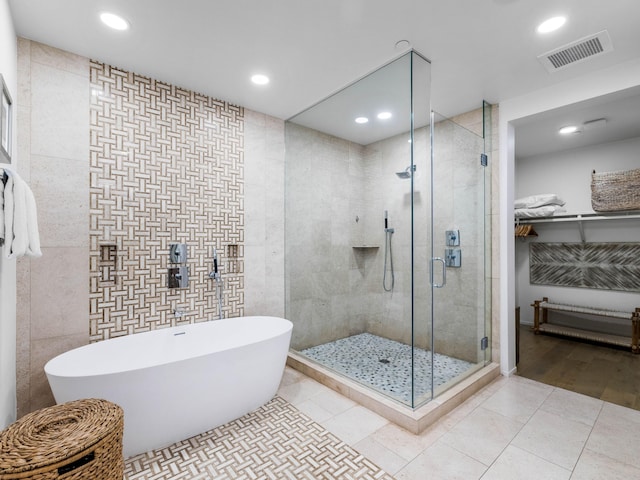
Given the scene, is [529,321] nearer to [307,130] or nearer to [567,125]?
[567,125]

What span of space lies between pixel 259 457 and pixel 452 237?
2.20 metres

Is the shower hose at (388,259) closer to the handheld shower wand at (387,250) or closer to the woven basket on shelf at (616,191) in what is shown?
the handheld shower wand at (387,250)

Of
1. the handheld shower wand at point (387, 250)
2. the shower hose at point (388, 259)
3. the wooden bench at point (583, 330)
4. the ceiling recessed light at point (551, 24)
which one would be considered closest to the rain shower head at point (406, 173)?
the handheld shower wand at point (387, 250)

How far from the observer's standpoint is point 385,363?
288 centimetres

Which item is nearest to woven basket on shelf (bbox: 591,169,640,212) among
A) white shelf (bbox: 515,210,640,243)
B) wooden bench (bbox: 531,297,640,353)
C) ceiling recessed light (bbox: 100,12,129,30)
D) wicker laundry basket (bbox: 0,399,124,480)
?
white shelf (bbox: 515,210,640,243)

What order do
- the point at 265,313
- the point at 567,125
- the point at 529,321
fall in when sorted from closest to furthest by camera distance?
1. the point at 265,313
2. the point at 567,125
3. the point at 529,321

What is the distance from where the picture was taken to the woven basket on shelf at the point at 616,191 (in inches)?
141

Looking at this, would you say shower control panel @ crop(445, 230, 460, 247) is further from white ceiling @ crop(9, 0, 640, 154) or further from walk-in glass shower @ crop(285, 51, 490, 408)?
white ceiling @ crop(9, 0, 640, 154)

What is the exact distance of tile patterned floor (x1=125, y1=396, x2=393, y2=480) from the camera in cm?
173

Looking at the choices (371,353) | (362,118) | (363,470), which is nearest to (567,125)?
(362,118)

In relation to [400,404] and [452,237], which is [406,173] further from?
[400,404]

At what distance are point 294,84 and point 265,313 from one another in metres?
2.23

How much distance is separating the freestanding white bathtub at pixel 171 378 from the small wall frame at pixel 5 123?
3.67ft

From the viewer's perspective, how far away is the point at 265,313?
10.8 ft
